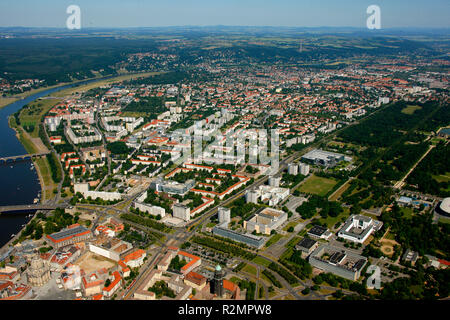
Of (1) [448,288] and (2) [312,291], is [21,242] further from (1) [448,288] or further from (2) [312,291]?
(1) [448,288]

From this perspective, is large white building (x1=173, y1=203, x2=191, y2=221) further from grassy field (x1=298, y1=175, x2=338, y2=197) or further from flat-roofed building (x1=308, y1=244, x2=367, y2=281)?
grassy field (x1=298, y1=175, x2=338, y2=197)

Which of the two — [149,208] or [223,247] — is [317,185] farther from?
[149,208]

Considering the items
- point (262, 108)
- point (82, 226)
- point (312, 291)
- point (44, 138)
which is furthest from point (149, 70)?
point (312, 291)

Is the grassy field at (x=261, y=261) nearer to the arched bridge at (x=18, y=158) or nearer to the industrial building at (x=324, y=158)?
the industrial building at (x=324, y=158)

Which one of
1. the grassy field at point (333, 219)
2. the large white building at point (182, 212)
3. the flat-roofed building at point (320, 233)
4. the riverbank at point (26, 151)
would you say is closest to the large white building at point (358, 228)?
the flat-roofed building at point (320, 233)

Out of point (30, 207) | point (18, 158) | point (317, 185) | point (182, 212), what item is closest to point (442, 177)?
point (317, 185)

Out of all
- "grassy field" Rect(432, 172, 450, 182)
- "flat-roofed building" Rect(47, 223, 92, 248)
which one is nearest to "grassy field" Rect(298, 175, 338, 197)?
"grassy field" Rect(432, 172, 450, 182)

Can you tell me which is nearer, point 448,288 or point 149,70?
point 448,288
